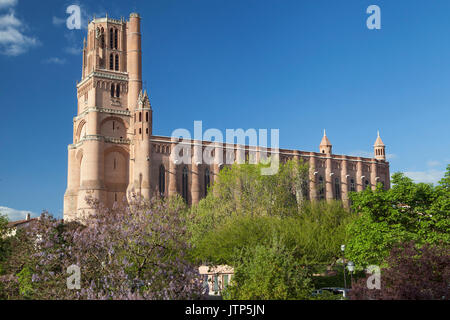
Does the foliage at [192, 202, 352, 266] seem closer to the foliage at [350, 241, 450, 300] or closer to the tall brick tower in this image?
the foliage at [350, 241, 450, 300]

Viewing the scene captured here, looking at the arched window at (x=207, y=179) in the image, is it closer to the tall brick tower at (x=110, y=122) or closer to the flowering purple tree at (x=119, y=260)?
the tall brick tower at (x=110, y=122)

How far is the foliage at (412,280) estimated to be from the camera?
1574 centimetres

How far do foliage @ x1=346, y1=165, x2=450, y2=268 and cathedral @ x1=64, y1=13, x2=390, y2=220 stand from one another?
1376 inches

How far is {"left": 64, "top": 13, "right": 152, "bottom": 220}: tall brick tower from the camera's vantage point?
66188 mm

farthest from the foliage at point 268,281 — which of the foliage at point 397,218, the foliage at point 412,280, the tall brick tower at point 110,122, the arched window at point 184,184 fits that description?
the arched window at point 184,184

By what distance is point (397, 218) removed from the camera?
3122cm

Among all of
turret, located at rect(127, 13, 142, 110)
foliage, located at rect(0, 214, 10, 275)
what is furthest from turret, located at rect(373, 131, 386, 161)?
foliage, located at rect(0, 214, 10, 275)

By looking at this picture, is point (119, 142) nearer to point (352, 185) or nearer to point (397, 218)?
point (352, 185)

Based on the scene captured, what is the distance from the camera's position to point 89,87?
2827 inches

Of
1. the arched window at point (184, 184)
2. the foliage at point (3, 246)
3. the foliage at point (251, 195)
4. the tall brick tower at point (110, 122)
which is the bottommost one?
the foliage at point (3, 246)

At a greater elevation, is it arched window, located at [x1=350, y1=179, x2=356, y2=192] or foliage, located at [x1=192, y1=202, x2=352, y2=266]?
arched window, located at [x1=350, y1=179, x2=356, y2=192]

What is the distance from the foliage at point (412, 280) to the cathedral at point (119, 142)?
4802 cm
